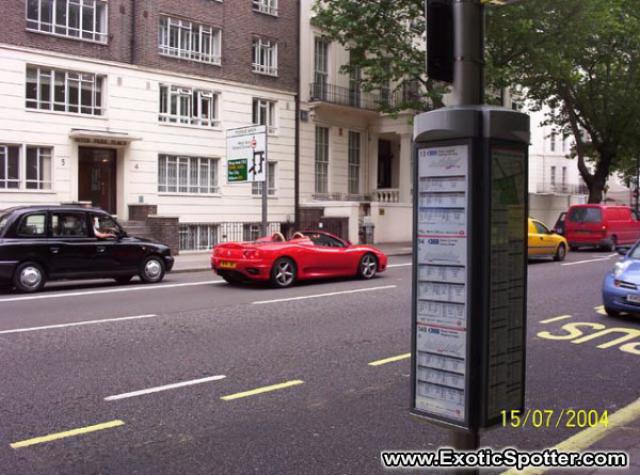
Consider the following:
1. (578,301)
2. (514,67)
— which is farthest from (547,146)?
(578,301)

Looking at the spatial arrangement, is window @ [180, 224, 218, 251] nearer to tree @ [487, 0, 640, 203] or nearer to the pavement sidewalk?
the pavement sidewalk

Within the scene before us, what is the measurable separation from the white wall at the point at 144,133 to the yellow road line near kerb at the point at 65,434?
1849 cm

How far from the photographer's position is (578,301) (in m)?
12.0

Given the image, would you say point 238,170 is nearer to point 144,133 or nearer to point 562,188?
point 144,133

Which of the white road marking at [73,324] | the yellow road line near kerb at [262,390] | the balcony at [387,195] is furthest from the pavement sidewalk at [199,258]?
the yellow road line near kerb at [262,390]

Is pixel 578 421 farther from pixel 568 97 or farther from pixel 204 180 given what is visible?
pixel 568 97

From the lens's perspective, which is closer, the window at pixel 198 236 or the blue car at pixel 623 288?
the blue car at pixel 623 288

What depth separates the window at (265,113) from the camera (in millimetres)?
28484

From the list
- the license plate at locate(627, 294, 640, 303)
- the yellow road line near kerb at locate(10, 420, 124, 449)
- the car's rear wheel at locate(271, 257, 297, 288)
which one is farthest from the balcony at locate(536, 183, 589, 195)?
the yellow road line near kerb at locate(10, 420, 124, 449)

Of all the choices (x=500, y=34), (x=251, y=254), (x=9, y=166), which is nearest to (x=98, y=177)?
(x=9, y=166)

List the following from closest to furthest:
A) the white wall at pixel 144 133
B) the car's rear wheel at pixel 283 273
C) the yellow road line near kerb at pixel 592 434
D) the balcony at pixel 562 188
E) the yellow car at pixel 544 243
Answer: the yellow road line near kerb at pixel 592 434 → the car's rear wheel at pixel 283 273 → the yellow car at pixel 544 243 → the white wall at pixel 144 133 → the balcony at pixel 562 188

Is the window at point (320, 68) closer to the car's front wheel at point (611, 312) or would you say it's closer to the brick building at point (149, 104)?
the brick building at point (149, 104)

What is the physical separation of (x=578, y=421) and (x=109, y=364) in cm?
469

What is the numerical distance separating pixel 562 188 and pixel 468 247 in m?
57.0
